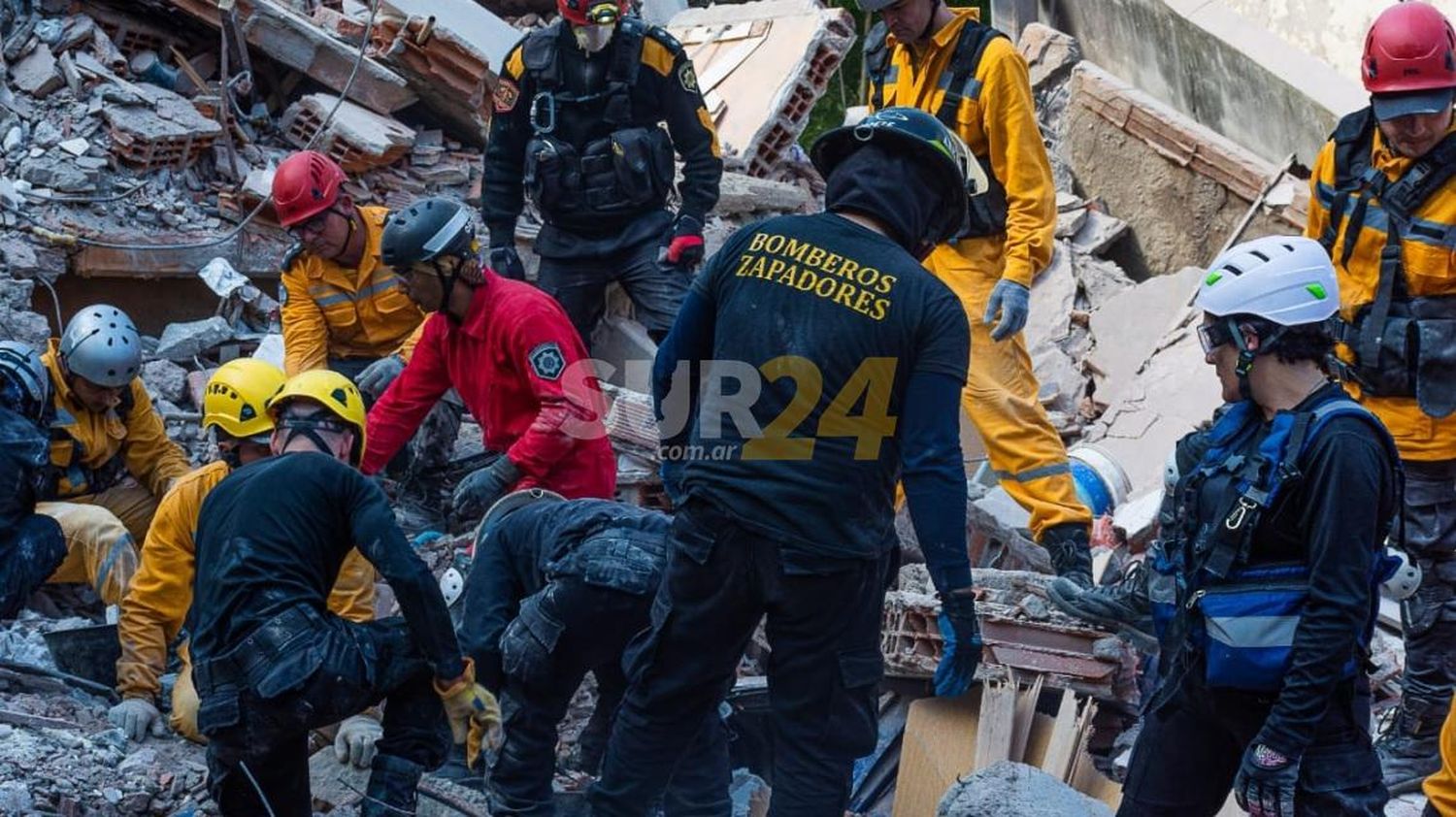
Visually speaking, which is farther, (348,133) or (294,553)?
(348,133)

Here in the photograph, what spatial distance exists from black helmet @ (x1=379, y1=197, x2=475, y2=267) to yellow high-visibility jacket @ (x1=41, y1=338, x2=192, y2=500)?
6.05ft

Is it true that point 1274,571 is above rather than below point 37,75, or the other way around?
above

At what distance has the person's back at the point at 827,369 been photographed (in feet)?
14.1

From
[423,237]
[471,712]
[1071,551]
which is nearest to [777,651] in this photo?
[471,712]

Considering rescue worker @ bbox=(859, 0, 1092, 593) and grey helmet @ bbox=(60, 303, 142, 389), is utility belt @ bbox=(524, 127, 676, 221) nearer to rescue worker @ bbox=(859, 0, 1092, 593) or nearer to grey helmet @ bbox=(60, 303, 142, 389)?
rescue worker @ bbox=(859, 0, 1092, 593)

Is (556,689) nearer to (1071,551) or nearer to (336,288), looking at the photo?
(1071,551)

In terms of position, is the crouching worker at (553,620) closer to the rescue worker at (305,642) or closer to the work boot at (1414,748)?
the rescue worker at (305,642)

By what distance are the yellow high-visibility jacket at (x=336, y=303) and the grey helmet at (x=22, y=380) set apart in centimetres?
104

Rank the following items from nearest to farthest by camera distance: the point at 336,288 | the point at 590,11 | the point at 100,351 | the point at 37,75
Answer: the point at 100,351 → the point at 590,11 → the point at 336,288 → the point at 37,75

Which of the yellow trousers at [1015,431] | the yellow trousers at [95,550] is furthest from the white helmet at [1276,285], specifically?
the yellow trousers at [95,550]

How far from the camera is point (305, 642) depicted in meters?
4.60

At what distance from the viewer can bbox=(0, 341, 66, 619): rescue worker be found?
260 inches

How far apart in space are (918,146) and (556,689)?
1.86 m

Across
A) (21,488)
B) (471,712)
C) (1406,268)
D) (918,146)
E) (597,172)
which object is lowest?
(21,488)
